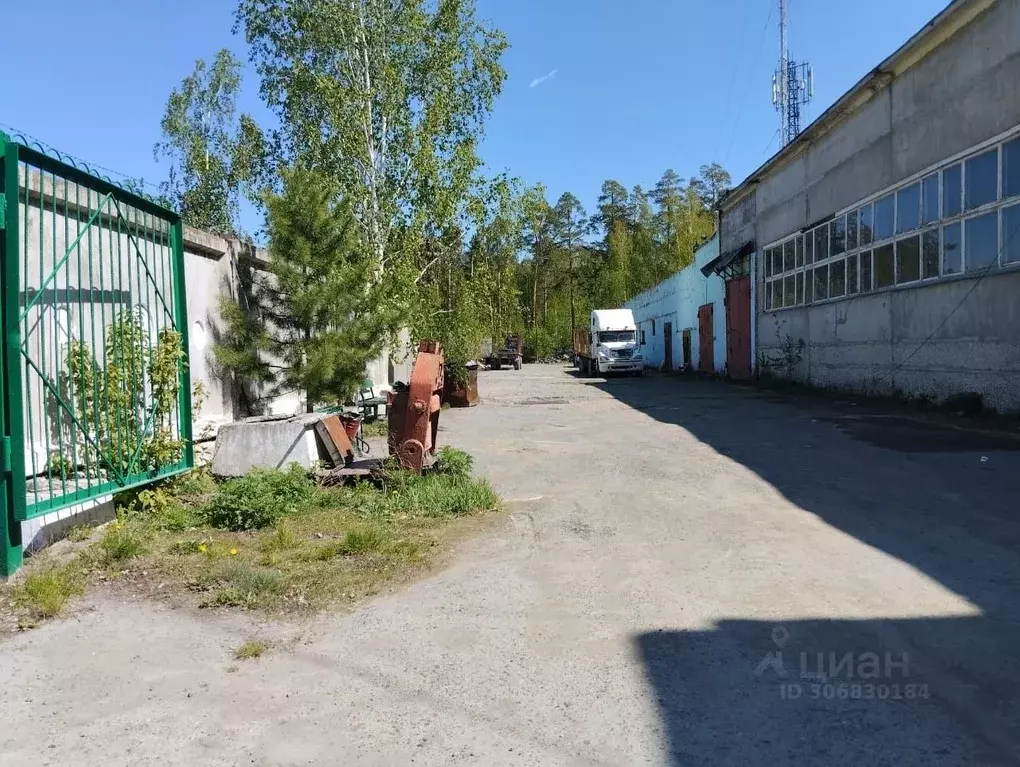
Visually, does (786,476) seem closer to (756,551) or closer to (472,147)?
(756,551)

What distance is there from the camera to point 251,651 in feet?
13.0

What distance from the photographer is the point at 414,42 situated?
2194cm

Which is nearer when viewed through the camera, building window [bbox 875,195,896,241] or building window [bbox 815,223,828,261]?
building window [bbox 875,195,896,241]

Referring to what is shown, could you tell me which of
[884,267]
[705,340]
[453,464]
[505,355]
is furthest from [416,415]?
[505,355]

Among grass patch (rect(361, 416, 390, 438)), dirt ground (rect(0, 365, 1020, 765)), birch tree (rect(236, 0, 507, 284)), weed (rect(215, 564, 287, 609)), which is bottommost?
dirt ground (rect(0, 365, 1020, 765))

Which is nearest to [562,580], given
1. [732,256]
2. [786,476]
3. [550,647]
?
[550,647]

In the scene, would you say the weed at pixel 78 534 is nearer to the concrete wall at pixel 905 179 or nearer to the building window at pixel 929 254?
the concrete wall at pixel 905 179

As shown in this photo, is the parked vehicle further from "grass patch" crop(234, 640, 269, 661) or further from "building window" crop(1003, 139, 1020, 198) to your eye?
"grass patch" crop(234, 640, 269, 661)

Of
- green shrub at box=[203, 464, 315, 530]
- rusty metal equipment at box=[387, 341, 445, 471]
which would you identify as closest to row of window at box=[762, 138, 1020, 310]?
rusty metal equipment at box=[387, 341, 445, 471]

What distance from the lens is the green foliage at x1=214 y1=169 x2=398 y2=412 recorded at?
10703 millimetres

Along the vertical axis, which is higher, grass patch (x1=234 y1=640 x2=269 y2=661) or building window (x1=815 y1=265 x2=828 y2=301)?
building window (x1=815 y1=265 x2=828 y2=301)

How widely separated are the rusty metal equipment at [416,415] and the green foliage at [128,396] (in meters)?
2.11

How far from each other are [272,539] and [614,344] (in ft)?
105

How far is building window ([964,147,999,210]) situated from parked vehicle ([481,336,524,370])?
43.6 m
